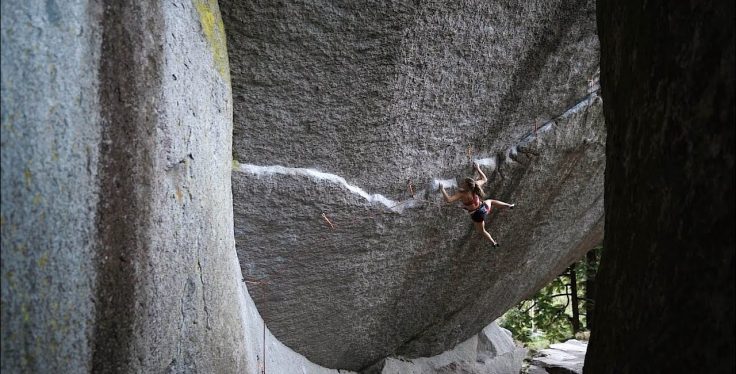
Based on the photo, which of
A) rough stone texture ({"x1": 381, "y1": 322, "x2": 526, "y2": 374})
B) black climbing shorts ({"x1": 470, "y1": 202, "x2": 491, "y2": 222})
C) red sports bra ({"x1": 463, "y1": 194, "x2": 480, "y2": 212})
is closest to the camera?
red sports bra ({"x1": 463, "y1": 194, "x2": 480, "y2": 212})

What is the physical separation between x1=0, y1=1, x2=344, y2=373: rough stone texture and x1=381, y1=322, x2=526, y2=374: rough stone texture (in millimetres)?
4901

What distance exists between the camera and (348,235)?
15.6 ft

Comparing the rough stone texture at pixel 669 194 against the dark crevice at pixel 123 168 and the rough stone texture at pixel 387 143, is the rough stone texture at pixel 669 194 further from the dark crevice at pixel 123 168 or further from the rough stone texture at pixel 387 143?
the dark crevice at pixel 123 168

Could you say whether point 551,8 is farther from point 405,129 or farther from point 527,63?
point 405,129

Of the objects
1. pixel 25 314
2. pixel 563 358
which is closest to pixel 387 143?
pixel 25 314

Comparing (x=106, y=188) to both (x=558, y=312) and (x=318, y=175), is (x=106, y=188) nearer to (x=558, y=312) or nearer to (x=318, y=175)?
(x=318, y=175)

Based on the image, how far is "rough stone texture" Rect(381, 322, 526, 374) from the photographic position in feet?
24.6

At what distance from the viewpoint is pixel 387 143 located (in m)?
4.29

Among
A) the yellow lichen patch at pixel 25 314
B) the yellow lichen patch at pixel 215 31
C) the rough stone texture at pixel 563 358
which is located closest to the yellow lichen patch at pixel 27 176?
the yellow lichen patch at pixel 25 314

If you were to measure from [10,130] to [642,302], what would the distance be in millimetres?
2126

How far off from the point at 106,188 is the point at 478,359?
23.2 ft

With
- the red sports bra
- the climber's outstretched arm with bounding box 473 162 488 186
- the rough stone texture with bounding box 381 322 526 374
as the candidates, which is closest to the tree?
the rough stone texture with bounding box 381 322 526 374

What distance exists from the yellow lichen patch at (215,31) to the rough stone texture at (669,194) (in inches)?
75.2

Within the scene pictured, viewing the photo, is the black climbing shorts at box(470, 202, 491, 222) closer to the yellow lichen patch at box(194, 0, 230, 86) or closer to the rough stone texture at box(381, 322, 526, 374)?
the yellow lichen patch at box(194, 0, 230, 86)
